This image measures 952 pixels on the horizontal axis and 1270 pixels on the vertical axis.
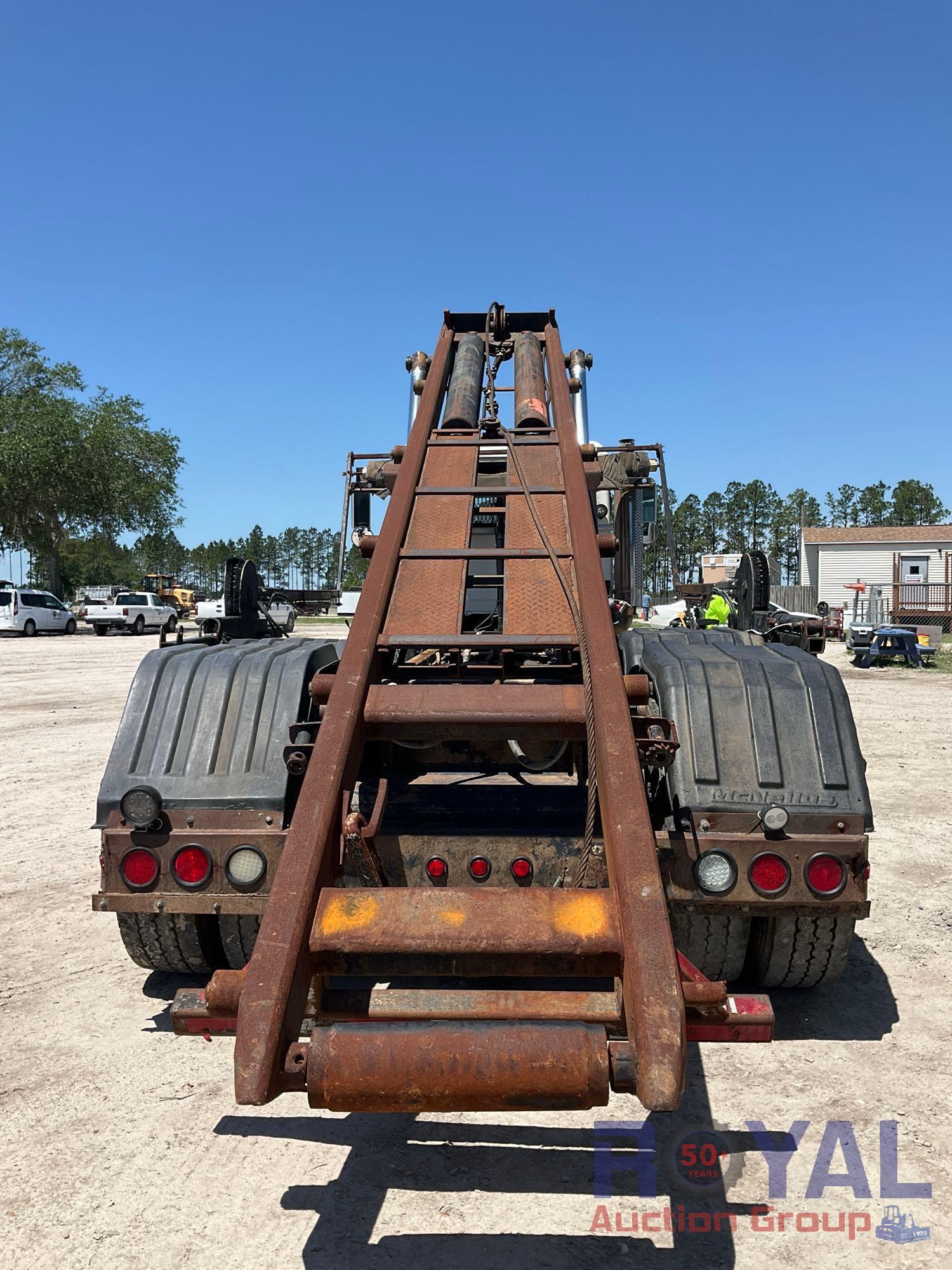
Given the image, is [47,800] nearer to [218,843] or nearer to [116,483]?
[218,843]

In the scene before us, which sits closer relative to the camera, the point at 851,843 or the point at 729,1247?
the point at 729,1247

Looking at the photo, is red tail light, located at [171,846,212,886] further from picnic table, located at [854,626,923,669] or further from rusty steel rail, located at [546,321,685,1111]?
picnic table, located at [854,626,923,669]

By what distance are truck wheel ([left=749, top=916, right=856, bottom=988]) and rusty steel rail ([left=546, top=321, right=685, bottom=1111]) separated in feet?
4.14

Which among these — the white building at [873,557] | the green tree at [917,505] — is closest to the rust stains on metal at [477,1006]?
the white building at [873,557]

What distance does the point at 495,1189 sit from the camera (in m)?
2.76

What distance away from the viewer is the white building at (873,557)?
45.5 meters

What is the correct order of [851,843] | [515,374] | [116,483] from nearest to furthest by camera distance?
1. [851,843]
2. [515,374]
3. [116,483]

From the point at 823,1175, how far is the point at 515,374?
4348 mm

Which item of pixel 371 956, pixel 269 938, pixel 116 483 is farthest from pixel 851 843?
pixel 116 483

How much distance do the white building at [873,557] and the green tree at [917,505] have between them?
4318 cm

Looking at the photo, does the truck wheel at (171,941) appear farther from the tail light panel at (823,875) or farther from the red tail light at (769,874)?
the tail light panel at (823,875)

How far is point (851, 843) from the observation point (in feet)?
10.9

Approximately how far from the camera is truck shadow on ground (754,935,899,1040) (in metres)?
3.74

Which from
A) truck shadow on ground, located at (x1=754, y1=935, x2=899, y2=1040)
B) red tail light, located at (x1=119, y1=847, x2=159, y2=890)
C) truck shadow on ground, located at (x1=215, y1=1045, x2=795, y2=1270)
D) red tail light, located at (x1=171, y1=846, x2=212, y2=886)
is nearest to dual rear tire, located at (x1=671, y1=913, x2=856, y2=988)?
truck shadow on ground, located at (x1=754, y1=935, x2=899, y2=1040)
